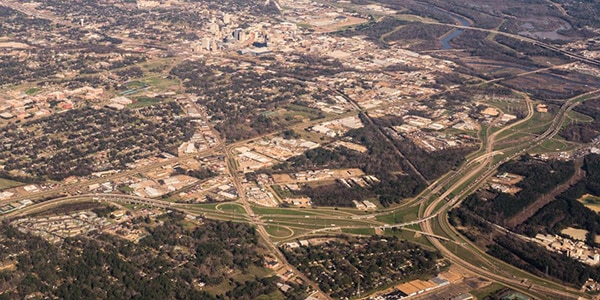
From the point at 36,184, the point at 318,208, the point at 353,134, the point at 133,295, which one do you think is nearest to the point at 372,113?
the point at 353,134

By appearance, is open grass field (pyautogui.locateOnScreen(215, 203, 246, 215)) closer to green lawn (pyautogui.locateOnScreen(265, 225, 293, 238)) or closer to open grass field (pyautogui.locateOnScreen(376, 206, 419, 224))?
green lawn (pyautogui.locateOnScreen(265, 225, 293, 238))

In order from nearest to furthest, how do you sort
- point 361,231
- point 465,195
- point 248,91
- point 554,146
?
point 361,231
point 465,195
point 554,146
point 248,91

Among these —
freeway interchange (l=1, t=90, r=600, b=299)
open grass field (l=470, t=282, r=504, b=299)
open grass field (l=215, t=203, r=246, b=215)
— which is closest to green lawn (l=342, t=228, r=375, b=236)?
freeway interchange (l=1, t=90, r=600, b=299)

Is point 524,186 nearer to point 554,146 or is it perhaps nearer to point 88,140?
point 554,146

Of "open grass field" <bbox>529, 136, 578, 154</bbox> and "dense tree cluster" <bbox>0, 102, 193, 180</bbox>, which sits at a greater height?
"open grass field" <bbox>529, 136, 578, 154</bbox>

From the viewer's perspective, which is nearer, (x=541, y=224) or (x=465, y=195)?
(x=541, y=224)

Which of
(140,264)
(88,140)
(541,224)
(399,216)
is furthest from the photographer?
(88,140)

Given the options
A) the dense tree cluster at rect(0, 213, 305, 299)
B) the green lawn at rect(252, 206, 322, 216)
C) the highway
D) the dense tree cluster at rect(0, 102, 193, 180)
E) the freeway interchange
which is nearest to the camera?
the dense tree cluster at rect(0, 213, 305, 299)

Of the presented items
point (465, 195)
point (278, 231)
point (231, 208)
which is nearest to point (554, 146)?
point (465, 195)
